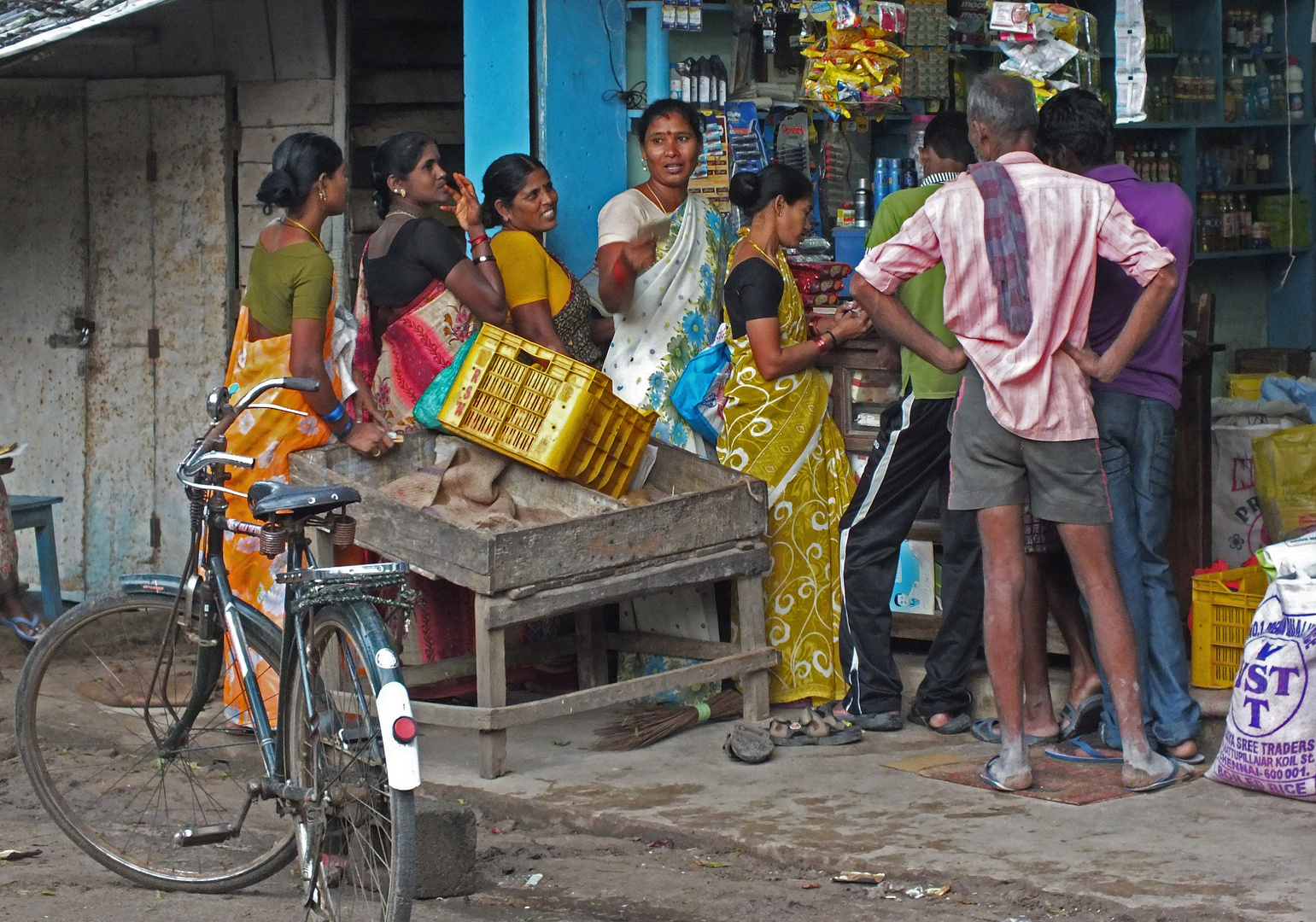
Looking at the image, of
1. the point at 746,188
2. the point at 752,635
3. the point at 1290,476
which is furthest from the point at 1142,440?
the point at 746,188

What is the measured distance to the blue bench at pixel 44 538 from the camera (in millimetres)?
7379

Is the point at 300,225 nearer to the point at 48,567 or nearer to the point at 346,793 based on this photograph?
the point at 346,793

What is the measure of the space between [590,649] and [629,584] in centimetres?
100

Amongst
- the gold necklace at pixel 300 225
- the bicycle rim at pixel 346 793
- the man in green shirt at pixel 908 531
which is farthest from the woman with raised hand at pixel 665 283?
the bicycle rim at pixel 346 793

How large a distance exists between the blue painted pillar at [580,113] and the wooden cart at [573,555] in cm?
131

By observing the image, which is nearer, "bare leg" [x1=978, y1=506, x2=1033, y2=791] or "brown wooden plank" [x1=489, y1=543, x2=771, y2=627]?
"bare leg" [x1=978, y1=506, x2=1033, y2=791]

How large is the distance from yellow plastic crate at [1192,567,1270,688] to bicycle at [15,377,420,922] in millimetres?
2848

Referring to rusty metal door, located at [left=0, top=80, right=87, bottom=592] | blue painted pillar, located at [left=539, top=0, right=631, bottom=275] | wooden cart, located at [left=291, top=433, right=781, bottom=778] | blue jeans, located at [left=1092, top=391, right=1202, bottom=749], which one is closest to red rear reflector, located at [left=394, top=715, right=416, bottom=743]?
wooden cart, located at [left=291, top=433, right=781, bottom=778]

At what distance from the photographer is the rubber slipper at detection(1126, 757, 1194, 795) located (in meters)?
4.79

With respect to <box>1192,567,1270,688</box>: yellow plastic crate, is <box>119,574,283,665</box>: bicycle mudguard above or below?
above

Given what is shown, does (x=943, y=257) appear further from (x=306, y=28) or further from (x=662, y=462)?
(x=306, y=28)

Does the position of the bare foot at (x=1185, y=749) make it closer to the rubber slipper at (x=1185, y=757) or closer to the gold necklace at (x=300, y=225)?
the rubber slipper at (x=1185, y=757)

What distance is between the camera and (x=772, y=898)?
4.15m

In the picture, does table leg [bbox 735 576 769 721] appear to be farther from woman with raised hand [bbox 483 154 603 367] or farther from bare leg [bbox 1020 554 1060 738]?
Result: woman with raised hand [bbox 483 154 603 367]
